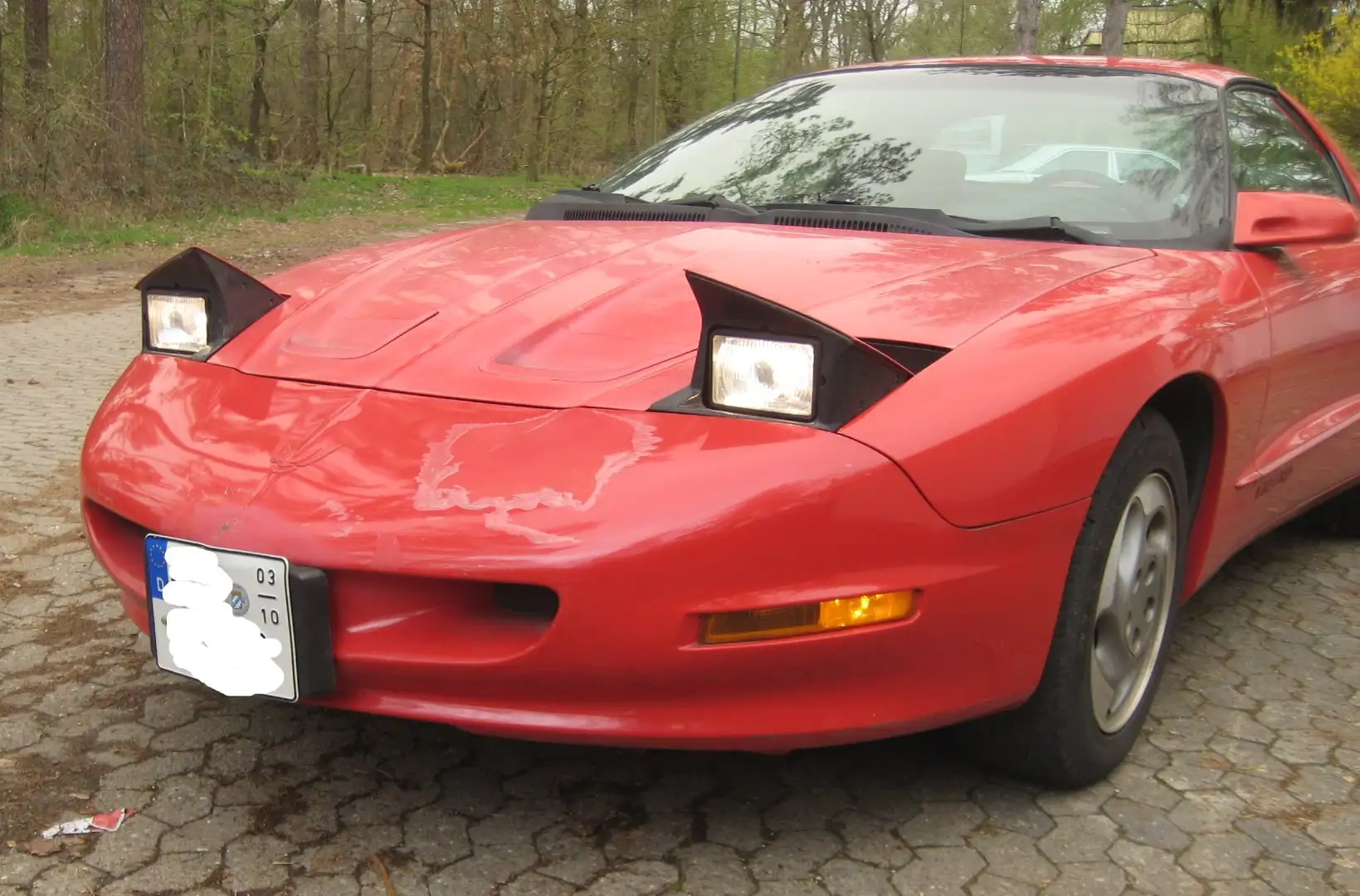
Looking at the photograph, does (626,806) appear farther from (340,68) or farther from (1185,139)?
(340,68)

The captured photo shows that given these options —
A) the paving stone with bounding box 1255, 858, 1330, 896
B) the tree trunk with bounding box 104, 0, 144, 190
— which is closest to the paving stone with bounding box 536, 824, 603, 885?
the paving stone with bounding box 1255, 858, 1330, 896

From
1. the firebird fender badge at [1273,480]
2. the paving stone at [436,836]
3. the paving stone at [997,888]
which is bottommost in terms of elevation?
the paving stone at [997,888]

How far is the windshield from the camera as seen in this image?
2826mm

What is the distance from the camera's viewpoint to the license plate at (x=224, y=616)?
1.88m

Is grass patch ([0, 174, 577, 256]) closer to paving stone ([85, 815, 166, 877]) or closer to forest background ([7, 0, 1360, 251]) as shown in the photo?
forest background ([7, 0, 1360, 251])

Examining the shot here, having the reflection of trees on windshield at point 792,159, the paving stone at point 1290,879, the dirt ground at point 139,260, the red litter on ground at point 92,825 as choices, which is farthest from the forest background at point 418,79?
the paving stone at point 1290,879

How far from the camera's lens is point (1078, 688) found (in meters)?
2.16

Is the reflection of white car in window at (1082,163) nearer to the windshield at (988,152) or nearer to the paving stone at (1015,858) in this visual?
the windshield at (988,152)

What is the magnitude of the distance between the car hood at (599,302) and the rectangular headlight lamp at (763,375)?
0.41ft

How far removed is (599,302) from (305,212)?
51.8 feet

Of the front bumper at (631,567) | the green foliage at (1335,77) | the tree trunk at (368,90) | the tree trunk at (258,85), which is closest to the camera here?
the front bumper at (631,567)

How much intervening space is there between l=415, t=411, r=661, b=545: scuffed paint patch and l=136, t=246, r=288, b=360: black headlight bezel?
2.60 feet

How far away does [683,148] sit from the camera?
3.52 meters

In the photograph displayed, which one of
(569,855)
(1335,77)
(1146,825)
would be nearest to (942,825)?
(1146,825)
